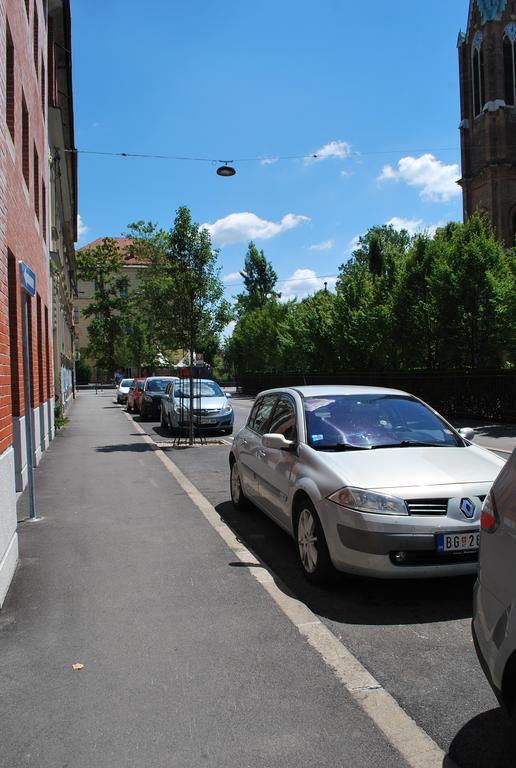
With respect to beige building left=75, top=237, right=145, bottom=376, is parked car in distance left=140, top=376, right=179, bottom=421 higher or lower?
lower

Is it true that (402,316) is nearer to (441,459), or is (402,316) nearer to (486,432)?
(486,432)

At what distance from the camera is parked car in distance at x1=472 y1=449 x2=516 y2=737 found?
2424mm

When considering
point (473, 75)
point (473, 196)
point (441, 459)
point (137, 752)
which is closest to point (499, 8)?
point (473, 75)

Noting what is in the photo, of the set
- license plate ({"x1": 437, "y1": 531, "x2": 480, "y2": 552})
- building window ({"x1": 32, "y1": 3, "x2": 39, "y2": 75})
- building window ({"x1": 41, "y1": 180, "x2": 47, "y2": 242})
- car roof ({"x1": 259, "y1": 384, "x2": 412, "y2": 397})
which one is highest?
building window ({"x1": 32, "y1": 3, "x2": 39, "y2": 75})

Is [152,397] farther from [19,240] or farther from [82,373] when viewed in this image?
[82,373]

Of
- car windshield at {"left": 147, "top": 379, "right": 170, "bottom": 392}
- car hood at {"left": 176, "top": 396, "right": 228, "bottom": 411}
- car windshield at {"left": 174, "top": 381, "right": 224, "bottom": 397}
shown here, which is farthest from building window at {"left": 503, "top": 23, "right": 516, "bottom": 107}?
car hood at {"left": 176, "top": 396, "right": 228, "bottom": 411}

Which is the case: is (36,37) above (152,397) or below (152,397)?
above

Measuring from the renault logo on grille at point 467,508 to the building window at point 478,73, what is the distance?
51683 millimetres

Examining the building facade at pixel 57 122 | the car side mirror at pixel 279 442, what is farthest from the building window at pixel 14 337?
the building facade at pixel 57 122

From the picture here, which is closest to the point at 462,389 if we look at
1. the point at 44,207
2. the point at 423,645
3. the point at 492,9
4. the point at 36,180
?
the point at 44,207

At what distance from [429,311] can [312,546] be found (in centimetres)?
2011

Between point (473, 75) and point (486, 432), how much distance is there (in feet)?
134

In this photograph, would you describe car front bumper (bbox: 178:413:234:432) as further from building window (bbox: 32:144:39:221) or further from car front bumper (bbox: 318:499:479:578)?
car front bumper (bbox: 318:499:479:578)

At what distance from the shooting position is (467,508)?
4328 mm
